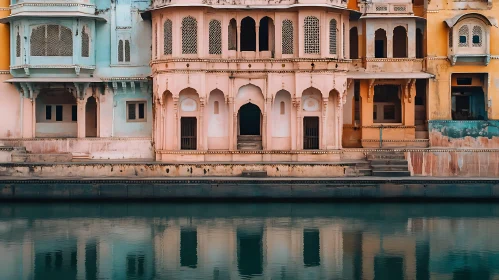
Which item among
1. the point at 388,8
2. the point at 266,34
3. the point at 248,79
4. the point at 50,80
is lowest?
the point at 248,79

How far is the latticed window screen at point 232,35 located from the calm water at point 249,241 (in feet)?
22.7

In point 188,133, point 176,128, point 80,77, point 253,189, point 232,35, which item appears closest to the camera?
point 253,189

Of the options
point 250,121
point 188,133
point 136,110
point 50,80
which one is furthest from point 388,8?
point 50,80

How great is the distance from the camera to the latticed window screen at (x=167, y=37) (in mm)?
37469

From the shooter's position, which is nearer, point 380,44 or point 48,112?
point 380,44

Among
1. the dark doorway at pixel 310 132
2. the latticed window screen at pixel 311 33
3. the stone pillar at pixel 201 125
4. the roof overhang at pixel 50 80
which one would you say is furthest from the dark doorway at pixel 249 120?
the roof overhang at pixel 50 80

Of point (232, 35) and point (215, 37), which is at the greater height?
point (232, 35)

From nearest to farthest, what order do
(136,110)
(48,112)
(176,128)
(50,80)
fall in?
1. (176,128)
2. (50,80)
3. (136,110)
4. (48,112)

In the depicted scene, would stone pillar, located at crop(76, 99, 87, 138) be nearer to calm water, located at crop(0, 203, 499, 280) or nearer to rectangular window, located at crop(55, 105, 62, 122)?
rectangular window, located at crop(55, 105, 62, 122)

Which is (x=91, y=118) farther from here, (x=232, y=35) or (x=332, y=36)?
(x=332, y=36)

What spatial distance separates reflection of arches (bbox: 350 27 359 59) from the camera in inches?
1602

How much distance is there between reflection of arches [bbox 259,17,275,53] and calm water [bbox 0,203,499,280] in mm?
6972

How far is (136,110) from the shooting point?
40.9 meters

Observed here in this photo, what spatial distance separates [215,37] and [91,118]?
25.5 ft
